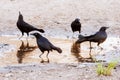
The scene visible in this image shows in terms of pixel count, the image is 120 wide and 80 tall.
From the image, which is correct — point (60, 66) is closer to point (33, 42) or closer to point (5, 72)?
point (5, 72)

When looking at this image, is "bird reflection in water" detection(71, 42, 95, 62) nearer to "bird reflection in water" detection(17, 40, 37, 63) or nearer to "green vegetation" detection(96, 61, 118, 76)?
"bird reflection in water" detection(17, 40, 37, 63)

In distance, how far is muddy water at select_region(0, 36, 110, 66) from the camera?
38.6 feet

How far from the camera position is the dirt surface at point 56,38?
9.83m

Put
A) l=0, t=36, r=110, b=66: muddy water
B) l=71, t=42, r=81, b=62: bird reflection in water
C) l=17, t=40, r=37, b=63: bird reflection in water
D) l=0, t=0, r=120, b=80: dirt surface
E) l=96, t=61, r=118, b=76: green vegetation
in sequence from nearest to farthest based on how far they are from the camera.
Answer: l=96, t=61, r=118, b=76: green vegetation, l=0, t=0, r=120, b=80: dirt surface, l=0, t=36, r=110, b=66: muddy water, l=17, t=40, r=37, b=63: bird reflection in water, l=71, t=42, r=81, b=62: bird reflection in water

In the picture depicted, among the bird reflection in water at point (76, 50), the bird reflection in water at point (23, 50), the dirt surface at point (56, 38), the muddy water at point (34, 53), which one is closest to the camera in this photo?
the dirt surface at point (56, 38)

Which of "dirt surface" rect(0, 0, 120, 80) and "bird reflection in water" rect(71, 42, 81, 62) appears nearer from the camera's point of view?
"dirt surface" rect(0, 0, 120, 80)

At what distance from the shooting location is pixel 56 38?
1505 centimetres

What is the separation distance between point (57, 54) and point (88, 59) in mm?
863

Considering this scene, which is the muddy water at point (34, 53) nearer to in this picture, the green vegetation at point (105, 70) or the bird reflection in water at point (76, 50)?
the bird reflection in water at point (76, 50)

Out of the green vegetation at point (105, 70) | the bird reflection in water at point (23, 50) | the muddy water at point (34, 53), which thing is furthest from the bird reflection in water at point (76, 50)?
the green vegetation at point (105, 70)

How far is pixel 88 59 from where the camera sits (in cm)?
1202

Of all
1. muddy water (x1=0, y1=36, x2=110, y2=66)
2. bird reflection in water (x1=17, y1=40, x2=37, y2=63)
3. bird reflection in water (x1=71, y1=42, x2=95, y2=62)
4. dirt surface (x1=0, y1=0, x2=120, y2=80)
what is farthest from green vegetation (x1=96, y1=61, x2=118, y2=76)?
bird reflection in water (x1=17, y1=40, x2=37, y2=63)

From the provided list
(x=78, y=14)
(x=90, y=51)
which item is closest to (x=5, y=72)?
(x=90, y=51)

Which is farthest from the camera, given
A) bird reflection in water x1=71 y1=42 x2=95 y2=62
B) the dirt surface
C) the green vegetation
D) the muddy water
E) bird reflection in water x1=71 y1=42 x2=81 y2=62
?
bird reflection in water x1=71 y1=42 x2=81 y2=62
